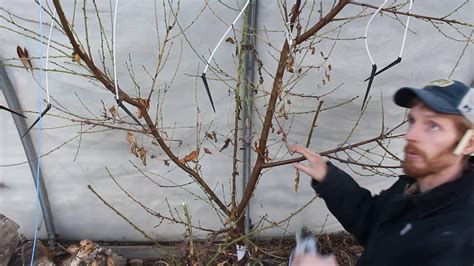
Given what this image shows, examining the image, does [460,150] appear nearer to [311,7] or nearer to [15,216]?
[311,7]

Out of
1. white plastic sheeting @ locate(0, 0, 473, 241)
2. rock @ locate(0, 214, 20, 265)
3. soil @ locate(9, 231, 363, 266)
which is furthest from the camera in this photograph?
soil @ locate(9, 231, 363, 266)

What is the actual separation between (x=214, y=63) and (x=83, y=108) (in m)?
0.85

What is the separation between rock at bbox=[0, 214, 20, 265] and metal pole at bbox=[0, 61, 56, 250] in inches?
11.2

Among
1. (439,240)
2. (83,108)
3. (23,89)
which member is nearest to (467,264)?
(439,240)

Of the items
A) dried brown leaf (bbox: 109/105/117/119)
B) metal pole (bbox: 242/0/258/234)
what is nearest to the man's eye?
metal pole (bbox: 242/0/258/234)

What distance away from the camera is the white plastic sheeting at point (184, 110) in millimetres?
3020

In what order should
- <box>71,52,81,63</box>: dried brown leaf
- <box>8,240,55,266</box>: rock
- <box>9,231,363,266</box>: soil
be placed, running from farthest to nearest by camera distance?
1. <box>9,231,363,266</box>: soil
2. <box>8,240,55,266</box>: rock
3. <box>71,52,81,63</box>: dried brown leaf

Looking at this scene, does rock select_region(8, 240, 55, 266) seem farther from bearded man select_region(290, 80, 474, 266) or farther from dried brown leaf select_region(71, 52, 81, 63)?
bearded man select_region(290, 80, 474, 266)

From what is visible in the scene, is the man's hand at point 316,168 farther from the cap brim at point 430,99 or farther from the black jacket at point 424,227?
the cap brim at point 430,99

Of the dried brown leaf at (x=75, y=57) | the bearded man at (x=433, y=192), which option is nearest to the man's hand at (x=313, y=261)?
the bearded man at (x=433, y=192)

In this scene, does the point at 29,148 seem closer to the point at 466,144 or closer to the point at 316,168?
the point at 316,168

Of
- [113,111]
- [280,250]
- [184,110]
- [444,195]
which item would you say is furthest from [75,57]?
[280,250]

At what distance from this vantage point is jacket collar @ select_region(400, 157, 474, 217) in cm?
141

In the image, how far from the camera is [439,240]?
1.33 metres
